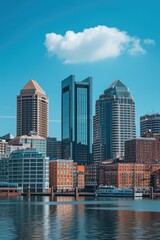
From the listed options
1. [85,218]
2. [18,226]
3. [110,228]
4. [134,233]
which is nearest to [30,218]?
[85,218]

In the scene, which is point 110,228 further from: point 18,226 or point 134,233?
point 18,226

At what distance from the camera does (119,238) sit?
85.5 meters

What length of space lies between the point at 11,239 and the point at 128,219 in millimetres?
39920

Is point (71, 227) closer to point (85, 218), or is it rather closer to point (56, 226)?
point (56, 226)

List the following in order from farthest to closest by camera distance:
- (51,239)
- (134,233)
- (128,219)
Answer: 1. (128,219)
2. (134,233)
3. (51,239)

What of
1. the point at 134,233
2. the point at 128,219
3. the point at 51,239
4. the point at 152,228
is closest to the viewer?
the point at 51,239

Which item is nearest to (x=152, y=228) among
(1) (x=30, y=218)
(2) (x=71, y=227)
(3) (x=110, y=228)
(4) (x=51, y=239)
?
(3) (x=110, y=228)

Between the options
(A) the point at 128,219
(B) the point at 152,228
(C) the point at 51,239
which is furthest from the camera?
(A) the point at 128,219

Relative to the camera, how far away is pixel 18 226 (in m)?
104

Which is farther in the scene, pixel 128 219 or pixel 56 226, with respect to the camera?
pixel 128 219

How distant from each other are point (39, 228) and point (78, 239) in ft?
54.0

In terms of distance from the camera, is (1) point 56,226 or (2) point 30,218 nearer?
(1) point 56,226

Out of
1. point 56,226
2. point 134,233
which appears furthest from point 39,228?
point 134,233

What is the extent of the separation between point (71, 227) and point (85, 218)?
21.0m
